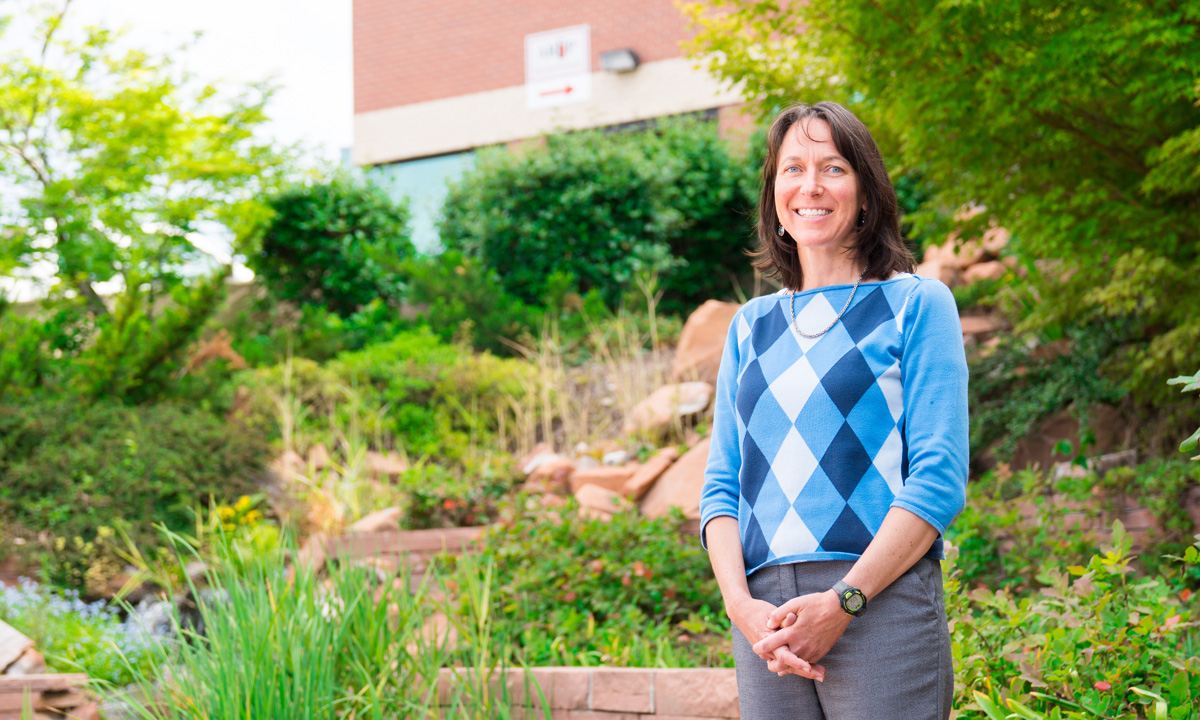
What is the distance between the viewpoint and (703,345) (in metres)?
6.14

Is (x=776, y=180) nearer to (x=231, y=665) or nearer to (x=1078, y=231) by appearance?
(x=231, y=665)

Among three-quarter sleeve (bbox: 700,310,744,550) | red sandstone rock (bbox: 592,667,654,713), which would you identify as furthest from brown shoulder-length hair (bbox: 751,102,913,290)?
red sandstone rock (bbox: 592,667,654,713)

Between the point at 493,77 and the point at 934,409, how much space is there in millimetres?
12949

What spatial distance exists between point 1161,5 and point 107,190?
30.8 feet

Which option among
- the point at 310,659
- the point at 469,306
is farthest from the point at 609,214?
the point at 310,659

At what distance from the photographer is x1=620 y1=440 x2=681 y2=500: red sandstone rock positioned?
477cm

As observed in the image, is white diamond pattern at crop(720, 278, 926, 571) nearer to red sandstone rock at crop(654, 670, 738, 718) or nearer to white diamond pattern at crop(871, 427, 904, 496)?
white diamond pattern at crop(871, 427, 904, 496)

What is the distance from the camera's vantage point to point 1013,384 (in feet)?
15.0

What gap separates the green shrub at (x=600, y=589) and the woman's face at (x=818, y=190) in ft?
6.00

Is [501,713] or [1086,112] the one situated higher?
[1086,112]

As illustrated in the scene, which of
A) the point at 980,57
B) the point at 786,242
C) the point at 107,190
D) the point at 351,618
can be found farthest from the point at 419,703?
the point at 107,190

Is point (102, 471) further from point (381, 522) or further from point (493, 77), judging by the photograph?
point (493, 77)

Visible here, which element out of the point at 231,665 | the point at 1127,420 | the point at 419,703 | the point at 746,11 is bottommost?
the point at 419,703

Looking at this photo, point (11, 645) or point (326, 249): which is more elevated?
point (326, 249)
